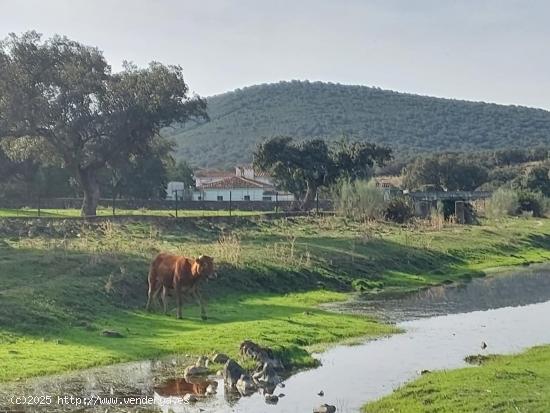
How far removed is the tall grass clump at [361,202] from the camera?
200 feet

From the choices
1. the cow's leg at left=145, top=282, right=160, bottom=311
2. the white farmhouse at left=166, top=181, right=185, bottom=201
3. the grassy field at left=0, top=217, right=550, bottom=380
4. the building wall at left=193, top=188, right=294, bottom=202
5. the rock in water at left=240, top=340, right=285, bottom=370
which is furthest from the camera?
the building wall at left=193, top=188, right=294, bottom=202

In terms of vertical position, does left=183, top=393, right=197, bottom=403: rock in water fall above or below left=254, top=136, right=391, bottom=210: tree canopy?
below

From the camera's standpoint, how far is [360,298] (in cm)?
3297

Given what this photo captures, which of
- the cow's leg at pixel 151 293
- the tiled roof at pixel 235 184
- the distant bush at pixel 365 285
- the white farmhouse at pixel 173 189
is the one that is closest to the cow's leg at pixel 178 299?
the cow's leg at pixel 151 293

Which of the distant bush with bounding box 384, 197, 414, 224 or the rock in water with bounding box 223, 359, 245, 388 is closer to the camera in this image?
the rock in water with bounding box 223, 359, 245, 388

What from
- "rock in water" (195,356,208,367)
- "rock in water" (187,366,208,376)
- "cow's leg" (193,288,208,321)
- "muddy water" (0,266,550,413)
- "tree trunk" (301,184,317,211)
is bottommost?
"muddy water" (0,266,550,413)

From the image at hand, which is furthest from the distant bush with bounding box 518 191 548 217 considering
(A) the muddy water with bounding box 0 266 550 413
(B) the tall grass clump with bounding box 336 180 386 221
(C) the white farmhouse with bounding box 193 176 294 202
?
(A) the muddy water with bounding box 0 266 550 413

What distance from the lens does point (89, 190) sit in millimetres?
56031

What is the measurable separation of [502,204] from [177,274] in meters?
59.2

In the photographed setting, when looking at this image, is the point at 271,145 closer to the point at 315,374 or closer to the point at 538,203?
the point at 538,203

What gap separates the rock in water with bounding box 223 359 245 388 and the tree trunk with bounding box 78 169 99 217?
38352mm

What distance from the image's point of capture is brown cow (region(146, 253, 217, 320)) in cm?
2498

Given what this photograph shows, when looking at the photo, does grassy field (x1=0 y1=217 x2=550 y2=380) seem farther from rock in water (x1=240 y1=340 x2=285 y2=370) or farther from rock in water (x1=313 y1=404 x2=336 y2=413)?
rock in water (x1=313 y1=404 x2=336 y2=413)

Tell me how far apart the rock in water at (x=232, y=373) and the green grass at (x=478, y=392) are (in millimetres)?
2834
